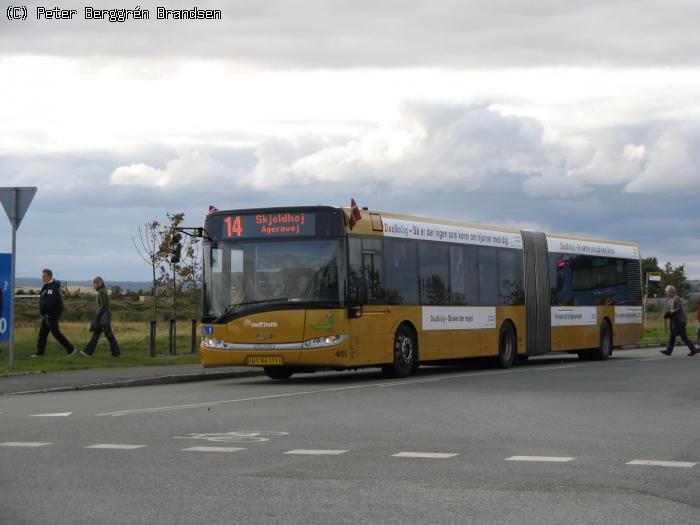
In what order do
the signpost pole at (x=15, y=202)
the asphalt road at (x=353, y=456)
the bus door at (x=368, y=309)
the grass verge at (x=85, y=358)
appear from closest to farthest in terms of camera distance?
the asphalt road at (x=353, y=456), the bus door at (x=368, y=309), the signpost pole at (x=15, y=202), the grass verge at (x=85, y=358)

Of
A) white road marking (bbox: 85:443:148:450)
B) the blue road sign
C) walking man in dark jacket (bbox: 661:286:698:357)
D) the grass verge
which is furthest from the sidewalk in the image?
walking man in dark jacket (bbox: 661:286:698:357)

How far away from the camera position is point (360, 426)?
14.2 m

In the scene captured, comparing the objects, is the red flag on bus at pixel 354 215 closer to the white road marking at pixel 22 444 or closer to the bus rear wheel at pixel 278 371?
the bus rear wheel at pixel 278 371

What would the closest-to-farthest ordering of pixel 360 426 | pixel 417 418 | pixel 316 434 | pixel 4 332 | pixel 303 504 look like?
pixel 303 504 < pixel 316 434 < pixel 360 426 < pixel 417 418 < pixel 4 332

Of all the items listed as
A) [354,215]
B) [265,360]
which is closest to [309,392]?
[265,360]

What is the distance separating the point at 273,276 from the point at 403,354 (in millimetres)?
3182

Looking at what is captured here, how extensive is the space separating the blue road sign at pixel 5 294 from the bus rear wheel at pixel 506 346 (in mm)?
10298

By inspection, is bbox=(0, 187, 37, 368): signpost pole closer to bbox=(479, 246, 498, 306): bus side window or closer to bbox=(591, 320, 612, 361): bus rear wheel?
bbox=(479, 246, 498, 306): bus side window

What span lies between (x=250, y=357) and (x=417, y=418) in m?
7.76

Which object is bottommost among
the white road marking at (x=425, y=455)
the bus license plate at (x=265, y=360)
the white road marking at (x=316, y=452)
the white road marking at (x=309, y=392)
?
the white road marking at (x=425, y=455)

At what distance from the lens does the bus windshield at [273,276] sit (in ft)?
73.4

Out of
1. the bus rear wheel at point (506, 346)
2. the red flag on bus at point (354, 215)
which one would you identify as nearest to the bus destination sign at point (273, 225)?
the red flag on bus at point (354, 215)

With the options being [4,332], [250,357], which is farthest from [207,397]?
[4,332]

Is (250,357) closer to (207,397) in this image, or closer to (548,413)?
(207,397)
